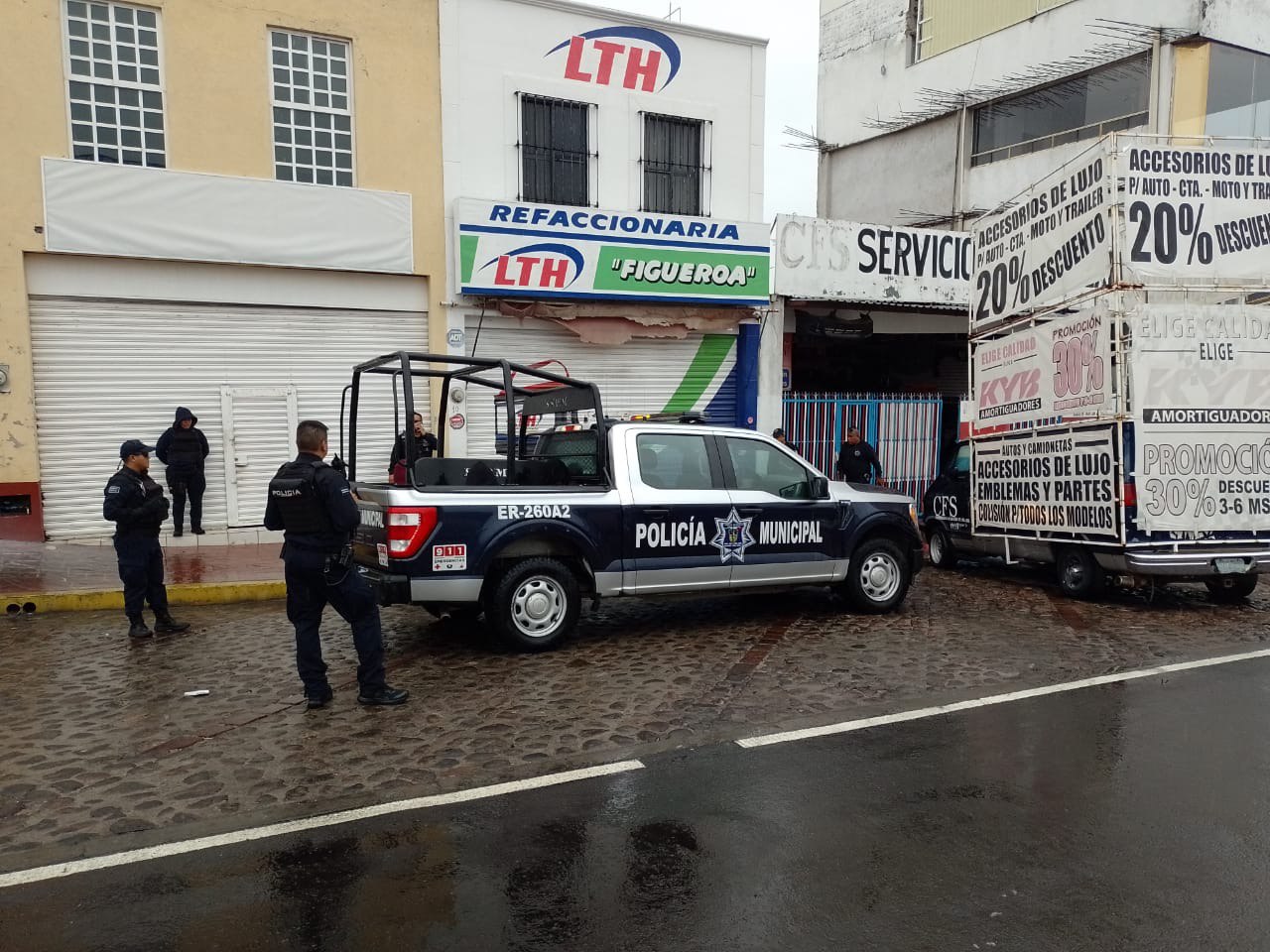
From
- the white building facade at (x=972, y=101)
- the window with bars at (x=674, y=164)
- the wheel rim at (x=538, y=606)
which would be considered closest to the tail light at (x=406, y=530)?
the wheel rim at (x=538, y=606)

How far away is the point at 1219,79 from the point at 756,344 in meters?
10.2

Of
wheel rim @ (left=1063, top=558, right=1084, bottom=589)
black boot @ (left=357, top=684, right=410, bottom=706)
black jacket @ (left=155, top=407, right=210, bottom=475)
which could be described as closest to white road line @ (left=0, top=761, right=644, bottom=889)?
black boot @ (left=357, top=684, right=410, bottom=706)

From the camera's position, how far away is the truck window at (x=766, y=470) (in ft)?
25.5

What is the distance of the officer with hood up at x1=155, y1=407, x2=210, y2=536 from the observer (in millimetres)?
11633

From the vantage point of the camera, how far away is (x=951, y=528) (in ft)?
36.3

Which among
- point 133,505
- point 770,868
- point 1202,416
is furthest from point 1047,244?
point 133,505

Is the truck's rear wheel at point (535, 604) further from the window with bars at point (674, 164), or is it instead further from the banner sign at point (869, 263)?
the banner sign at point (869, 263)

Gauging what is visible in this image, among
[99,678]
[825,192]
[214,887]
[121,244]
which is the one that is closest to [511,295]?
[121,244]

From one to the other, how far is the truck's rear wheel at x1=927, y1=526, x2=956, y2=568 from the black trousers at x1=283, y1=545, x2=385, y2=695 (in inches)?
308

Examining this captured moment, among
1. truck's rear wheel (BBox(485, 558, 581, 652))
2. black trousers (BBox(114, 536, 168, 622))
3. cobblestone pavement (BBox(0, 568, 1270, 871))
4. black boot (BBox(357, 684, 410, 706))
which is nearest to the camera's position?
cobblestone pavement (BBox(0, 568, 1270, 871))

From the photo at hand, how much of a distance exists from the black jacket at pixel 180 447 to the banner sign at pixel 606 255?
4.08 metres

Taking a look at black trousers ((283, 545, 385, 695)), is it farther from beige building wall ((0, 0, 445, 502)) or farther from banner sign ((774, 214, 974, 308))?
banner sign ((774, 214, 974, 308))

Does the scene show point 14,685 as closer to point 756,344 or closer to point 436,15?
point 436,15

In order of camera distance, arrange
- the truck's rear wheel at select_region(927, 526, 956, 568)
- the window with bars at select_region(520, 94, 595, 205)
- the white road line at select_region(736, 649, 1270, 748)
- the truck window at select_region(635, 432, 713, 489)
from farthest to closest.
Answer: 1. the window with bars at select_region(520, 94, 595, 205)
2. the truck's rear wheel at select_region(927, 526, 956, 568)
3. the truck window at select_region(635, 432, 713, 489)
4. the white road line at select_region(736, 649, 1270, 748)
